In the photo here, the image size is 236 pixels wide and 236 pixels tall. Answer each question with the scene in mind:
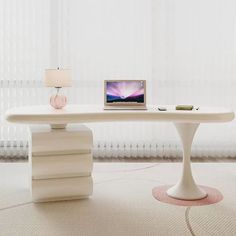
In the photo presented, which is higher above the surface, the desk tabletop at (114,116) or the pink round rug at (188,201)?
the desk tabletop at (114,116)

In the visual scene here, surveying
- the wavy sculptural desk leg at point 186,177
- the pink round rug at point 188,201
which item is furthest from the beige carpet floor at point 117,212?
the wavy sculptural desk leg at point 186,177

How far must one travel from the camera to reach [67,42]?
186 inches

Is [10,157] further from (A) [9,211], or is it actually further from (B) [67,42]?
(A) [9,211]

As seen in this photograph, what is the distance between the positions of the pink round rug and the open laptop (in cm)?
71

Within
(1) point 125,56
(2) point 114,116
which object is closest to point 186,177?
(2) point 114,116

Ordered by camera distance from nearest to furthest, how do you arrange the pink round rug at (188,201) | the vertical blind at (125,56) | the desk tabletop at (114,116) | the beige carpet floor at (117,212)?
the beige carpet floor at (117,212) < the desk tabletop at (114,116) < the pink round rug at (188,201) < the vertical blind at (125,56)

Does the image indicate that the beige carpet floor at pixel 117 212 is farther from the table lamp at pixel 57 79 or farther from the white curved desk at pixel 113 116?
the table lamp at pixel 57 79

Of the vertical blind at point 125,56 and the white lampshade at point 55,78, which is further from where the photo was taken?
the vertical blind at point 125,56

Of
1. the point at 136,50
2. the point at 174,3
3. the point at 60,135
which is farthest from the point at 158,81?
the point at 60,135

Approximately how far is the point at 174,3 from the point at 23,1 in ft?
5.58

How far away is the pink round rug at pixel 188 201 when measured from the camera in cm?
305

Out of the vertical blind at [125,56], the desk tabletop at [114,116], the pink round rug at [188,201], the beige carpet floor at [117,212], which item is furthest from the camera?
the vertical blind at [125,56]

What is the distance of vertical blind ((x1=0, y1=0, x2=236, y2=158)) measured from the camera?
4695 mm

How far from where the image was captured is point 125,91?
3.15 m
